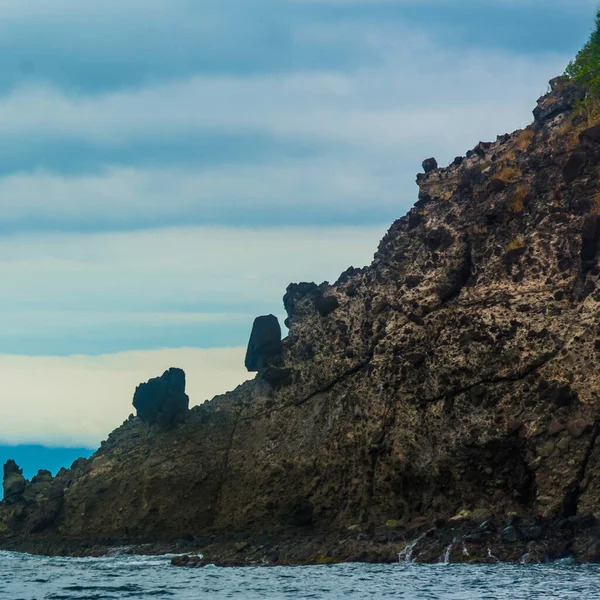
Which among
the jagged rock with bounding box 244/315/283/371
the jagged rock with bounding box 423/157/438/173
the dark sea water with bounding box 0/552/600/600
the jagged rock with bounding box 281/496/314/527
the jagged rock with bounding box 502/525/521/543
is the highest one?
the jagged rock with bounding box 423/157/438/173

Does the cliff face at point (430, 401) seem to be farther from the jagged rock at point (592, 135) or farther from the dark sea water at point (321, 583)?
the dark sea water at point (321, 583)

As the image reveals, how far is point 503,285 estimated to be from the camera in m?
66.0

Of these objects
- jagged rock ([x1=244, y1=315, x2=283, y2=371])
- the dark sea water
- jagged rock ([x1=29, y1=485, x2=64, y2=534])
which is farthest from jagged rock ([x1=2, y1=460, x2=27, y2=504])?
the dark sea water

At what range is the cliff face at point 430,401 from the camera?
58062mm

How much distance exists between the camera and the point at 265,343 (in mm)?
85500

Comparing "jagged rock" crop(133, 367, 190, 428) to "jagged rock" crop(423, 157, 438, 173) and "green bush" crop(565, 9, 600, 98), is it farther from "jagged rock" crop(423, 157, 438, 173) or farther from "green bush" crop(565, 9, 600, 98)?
"green bush" crop(565, 9, 600, 98)

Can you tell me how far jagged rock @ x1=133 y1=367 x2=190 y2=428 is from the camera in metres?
88.7

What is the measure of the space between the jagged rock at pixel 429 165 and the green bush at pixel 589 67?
45.0 feet

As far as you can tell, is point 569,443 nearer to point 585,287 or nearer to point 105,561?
point 585,287

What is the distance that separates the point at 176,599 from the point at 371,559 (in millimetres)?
18408

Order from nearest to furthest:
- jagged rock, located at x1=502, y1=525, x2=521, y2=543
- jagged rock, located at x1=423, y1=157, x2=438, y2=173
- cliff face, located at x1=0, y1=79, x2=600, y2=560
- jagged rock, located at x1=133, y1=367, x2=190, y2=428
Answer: jagged rock, located at x1=502, y1=525, x2=521, y2=543 → cliff face, located at x1=0, y1=79, x2=600, y2=560 → jagged rock, located at x1=423, y1=157, x2=438, y2=173 → jagged rock, located at x1=133, y1=367, x2=190, y2=428

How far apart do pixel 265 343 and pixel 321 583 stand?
4108 cm

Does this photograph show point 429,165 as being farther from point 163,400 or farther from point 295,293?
point 163,400

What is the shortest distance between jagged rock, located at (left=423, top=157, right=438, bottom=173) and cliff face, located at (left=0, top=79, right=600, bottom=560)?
1.37 feet
